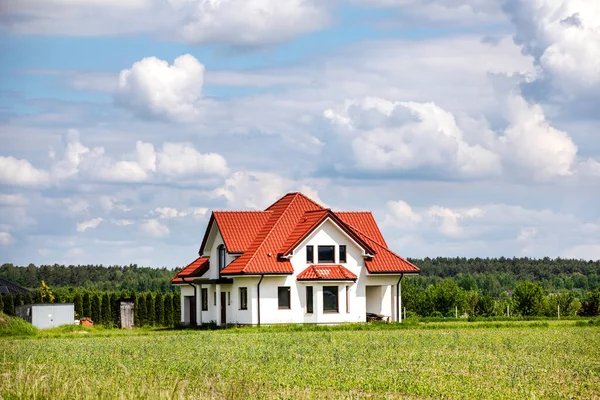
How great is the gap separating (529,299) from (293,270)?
20749mm

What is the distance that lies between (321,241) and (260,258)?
3.36 m

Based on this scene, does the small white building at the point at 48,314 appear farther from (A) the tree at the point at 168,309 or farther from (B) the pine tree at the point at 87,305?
(A) the tree at the point at 168,309

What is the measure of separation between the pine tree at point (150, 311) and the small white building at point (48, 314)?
22.0 ft

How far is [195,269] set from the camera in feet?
168

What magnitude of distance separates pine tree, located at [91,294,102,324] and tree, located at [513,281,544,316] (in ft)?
88.1

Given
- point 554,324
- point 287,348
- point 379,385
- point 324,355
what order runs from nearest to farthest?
point 379,385 < point 324,355 < point 287,348 < point 554,324

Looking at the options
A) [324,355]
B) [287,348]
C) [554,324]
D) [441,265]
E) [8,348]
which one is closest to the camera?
[324,355]

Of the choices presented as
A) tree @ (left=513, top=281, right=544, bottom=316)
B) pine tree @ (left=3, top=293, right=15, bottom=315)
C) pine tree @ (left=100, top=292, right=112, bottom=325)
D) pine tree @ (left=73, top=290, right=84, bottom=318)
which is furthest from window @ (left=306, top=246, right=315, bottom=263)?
pine tree @ (left=3, top=293, right=15, bottom=315)

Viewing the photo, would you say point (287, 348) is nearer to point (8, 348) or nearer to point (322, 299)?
point (8, 348)

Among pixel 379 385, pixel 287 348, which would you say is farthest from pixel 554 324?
pixel 379 385

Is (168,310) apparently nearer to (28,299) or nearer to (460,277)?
(28,299)

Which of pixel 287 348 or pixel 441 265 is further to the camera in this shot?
pixel 441 265

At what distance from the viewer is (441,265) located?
6388 inches

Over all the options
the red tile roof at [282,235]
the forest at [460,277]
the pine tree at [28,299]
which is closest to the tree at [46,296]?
the forest at [460,277]
